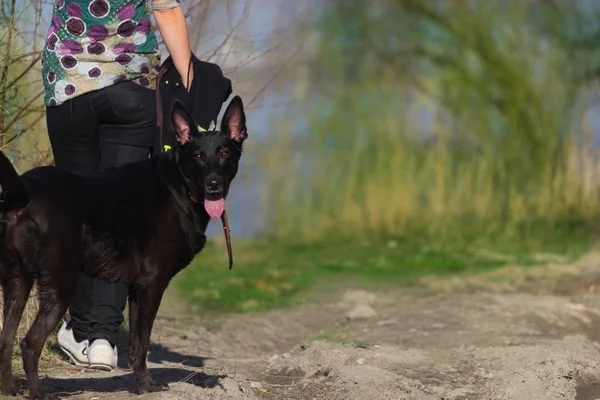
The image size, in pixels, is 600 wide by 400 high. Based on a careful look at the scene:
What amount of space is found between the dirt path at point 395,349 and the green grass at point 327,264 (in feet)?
2.18

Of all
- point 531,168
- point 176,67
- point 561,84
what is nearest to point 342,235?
point 531,168

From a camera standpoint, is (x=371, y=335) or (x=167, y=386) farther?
(x=371, y=335)

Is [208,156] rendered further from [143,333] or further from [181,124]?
[143,333]

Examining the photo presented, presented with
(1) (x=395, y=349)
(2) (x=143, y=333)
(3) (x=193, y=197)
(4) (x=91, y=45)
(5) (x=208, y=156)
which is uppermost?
(4) (x=91, y=45)

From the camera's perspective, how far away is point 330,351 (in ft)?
20.3

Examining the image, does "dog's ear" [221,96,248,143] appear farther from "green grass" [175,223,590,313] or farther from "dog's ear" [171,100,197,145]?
"green grass" [175,223,590,313]

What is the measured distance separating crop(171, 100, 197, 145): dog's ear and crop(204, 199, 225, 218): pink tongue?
32 cm

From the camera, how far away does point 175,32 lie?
5.12 metres

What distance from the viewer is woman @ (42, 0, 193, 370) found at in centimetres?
514

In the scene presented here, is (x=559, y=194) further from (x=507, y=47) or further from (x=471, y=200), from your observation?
(x=507, y=47)

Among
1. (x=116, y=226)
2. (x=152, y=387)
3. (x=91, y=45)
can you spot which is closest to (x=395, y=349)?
(x=152, y=387)

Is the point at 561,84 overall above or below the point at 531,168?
above

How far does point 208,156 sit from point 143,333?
842mm

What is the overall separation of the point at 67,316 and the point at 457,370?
234 cm
